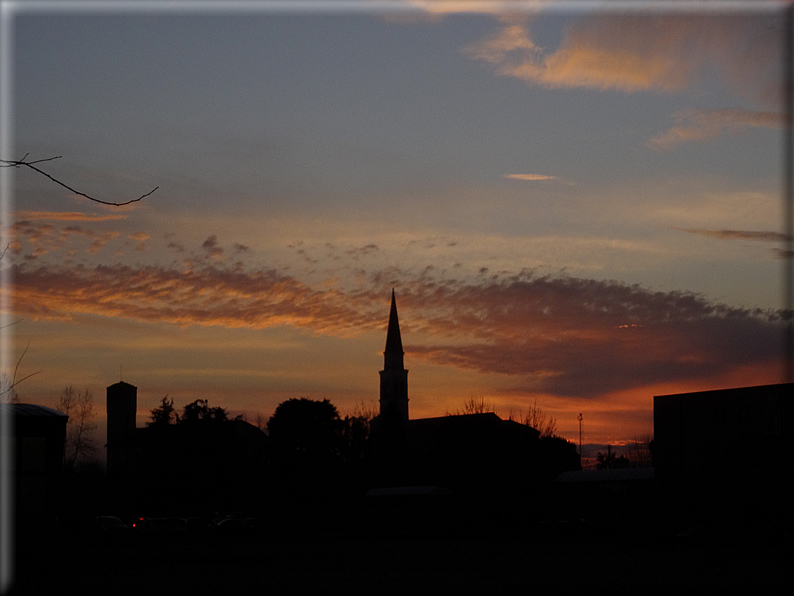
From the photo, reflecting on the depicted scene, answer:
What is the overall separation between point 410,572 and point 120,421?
103m

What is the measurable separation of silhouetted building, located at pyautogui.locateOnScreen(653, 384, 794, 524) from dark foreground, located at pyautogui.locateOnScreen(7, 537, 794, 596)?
40.8 ft

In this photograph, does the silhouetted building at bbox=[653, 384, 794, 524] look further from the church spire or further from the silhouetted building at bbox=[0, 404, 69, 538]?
the church spire

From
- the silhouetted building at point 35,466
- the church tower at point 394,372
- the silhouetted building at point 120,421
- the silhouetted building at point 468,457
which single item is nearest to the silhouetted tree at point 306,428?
the silhouetted building at point 468,457

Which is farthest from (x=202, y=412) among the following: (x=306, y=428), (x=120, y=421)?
(x=120, y=421)

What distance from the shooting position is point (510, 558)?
2689 cm

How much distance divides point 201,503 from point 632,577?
6127 centimetres

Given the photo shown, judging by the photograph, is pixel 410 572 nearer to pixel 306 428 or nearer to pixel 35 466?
pixel 35 466

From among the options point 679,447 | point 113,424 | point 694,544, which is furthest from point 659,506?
point 113,424

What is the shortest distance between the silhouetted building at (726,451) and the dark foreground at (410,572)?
12426mm

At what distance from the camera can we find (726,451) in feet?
176

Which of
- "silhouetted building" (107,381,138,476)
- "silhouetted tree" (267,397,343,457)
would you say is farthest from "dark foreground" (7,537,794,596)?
"silhouetted building" (107,381,138,476)

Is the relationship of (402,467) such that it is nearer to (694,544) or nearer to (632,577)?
(694,544)

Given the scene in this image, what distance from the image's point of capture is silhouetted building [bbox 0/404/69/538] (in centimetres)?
1795

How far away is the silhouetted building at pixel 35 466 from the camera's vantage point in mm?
17953
